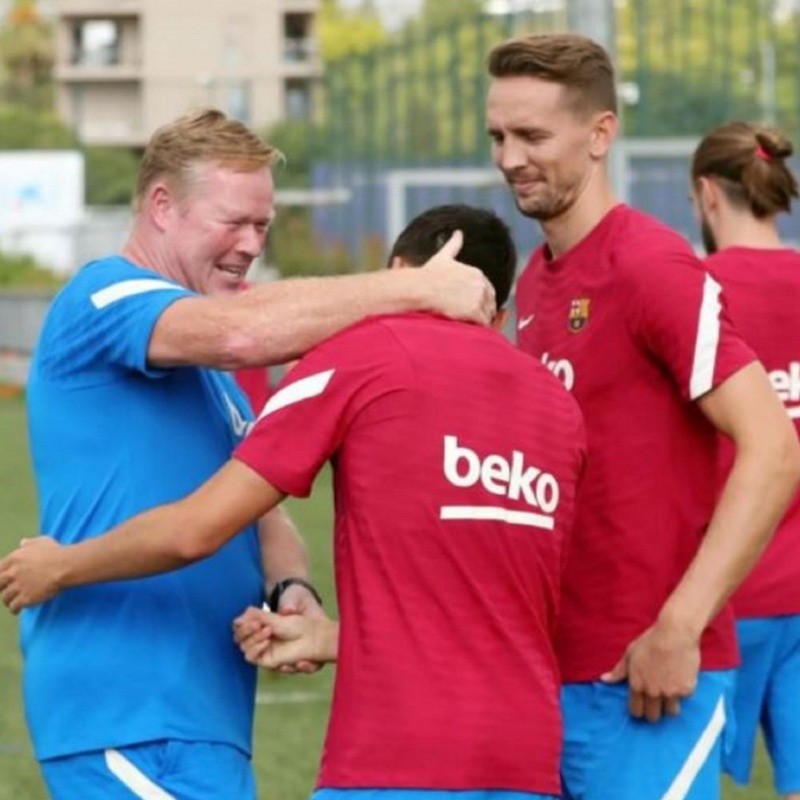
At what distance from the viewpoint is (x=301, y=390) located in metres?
4.27

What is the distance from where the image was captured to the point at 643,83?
2547cm

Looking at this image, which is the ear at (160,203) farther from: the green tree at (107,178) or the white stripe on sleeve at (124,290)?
the green tree at (107,178)

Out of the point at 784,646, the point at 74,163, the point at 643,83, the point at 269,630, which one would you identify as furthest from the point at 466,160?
the point at 74,163

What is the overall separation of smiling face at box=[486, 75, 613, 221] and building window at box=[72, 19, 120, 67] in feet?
352

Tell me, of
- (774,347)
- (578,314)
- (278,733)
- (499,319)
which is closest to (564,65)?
(578,314)

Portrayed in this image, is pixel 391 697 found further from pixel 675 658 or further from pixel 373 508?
pixel 675 658

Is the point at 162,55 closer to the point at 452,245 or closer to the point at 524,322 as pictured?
the point at 524,322

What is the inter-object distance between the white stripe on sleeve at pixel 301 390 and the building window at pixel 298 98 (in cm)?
9640

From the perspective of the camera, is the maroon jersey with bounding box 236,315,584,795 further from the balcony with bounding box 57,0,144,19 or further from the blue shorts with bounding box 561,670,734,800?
the balcony with bounding box 57,0,144,19

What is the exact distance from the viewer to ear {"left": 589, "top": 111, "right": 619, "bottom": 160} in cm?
493

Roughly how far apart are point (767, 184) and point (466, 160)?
24.9 metres

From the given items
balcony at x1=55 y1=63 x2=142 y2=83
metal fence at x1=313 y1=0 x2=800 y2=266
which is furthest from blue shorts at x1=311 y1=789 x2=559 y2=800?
balcony at x1=55 y1=63 x2=142 y2=83

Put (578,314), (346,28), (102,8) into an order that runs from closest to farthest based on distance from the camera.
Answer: (578,314) → (102,8) → (346,28)

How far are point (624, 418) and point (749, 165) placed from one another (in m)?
1.59
